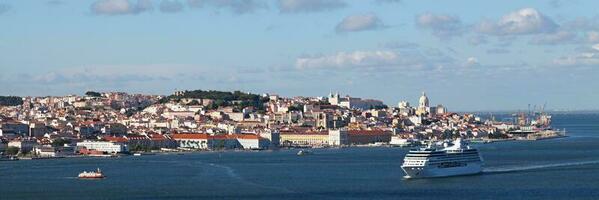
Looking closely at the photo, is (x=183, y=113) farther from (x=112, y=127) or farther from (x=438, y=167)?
(x=438, y=167)

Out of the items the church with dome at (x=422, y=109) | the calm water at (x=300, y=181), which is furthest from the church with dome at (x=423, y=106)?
the calm water at (x=300, y=181)

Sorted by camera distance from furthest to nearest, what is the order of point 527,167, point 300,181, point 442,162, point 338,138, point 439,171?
point 338,138 < point 527,167 < point 442,162 < point 439,171 < point 300,181

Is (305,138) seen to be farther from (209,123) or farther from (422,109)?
(422,109)

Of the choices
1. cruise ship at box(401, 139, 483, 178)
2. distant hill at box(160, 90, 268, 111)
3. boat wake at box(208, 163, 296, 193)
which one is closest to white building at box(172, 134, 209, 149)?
boat wake at box(208, 163, 296, 193)

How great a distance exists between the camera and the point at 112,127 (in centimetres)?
6406

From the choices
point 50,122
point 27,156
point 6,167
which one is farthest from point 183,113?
point 6,167

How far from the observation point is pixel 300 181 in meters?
29.3

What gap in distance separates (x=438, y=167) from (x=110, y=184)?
23.3ft

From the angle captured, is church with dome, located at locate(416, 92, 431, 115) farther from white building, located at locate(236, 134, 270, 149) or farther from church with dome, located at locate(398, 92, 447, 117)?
white building, located at locate(236, 134, 270, 149)

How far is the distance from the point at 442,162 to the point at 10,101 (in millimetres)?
65046

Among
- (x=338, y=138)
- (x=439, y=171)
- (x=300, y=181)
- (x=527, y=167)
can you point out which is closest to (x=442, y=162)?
(x=439, y=171)

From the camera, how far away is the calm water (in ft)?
82.5

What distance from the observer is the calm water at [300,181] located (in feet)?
82.5

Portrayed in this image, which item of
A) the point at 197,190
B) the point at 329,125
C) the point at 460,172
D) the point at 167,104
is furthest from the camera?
the point at 167,104
